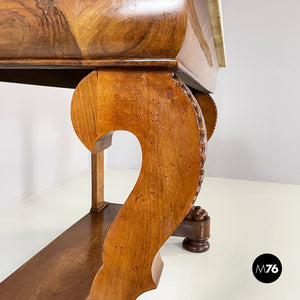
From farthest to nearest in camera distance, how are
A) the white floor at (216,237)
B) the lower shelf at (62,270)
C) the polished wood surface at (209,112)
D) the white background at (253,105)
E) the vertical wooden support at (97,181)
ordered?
the white background at (253,105), the vertical wooden support at (97,181), the polished wood surface at (209,112), the white floor at (216,237), the lower shelf at (62,270)

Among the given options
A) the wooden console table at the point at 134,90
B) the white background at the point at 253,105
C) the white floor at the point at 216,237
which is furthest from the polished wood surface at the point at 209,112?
the white background at the point at 253,105

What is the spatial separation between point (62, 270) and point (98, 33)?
77 cm

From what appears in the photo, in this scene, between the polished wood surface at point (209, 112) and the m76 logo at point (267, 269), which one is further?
the polished wood surface at point (209, 112)

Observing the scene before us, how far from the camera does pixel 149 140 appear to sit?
0.53 meters

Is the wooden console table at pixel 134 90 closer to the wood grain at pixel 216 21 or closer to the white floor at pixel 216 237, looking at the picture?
the wood grain at pixel 216 21

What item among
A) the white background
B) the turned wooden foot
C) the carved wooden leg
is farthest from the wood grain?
the white background

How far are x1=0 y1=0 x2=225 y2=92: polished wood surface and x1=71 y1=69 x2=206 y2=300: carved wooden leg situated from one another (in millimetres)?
30

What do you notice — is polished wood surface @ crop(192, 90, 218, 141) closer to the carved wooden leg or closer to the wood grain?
the wood grain

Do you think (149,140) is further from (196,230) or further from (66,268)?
(196,230)

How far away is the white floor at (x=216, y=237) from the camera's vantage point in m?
1.07

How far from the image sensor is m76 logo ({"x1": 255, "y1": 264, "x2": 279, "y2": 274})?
1181 mm

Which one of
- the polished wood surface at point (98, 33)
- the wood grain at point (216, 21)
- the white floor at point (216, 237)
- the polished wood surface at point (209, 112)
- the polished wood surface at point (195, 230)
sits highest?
the wood grain at point (216, 21)

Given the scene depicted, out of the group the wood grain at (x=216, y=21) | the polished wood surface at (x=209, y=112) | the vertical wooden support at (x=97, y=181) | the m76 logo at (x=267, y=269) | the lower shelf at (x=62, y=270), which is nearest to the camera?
the wood grain at (x=216, y=21)

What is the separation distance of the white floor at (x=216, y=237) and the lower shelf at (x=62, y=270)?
155 mm
